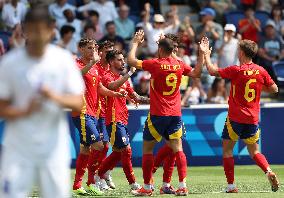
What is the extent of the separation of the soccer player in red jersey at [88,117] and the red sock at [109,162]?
419 millimetres

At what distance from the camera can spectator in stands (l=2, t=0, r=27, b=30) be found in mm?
22406

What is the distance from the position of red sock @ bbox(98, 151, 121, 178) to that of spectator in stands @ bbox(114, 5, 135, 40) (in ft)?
31.8

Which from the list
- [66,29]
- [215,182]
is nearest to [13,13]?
[66,29]

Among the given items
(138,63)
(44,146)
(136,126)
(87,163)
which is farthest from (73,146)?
(44,146)

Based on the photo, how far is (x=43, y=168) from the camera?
7.41 meters

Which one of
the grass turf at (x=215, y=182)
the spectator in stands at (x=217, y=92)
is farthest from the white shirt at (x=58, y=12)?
the grass turf at (x=215, y=182)

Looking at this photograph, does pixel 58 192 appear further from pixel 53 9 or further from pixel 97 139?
pixel 53 9

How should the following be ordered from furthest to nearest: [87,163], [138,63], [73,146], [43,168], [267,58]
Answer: [267,58], [73,146], [87,163], [138,63], [43,168]

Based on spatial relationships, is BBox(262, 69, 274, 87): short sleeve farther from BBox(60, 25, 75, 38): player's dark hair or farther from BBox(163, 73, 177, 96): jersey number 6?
BBox(60, 25, 75, 38): player's dark hair

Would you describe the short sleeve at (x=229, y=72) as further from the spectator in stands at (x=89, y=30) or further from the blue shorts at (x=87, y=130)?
the spectator in stands at (x=89, y=30)

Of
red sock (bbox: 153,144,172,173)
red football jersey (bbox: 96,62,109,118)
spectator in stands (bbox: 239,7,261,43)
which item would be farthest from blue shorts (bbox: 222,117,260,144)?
spectator in stands (bbox: 239,7,261,43)

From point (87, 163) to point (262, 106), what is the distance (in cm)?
644

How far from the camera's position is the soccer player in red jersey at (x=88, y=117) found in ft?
42.4

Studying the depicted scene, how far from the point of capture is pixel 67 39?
21500 mm
